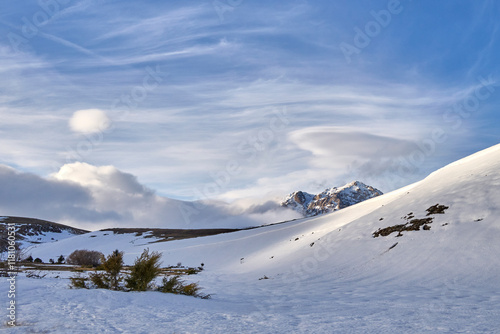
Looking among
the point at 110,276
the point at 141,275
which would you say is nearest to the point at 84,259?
the point at 110,276

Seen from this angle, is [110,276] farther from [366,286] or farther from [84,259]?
[84,259]

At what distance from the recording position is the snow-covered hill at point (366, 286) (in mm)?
7059

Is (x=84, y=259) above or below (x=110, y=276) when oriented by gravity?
above

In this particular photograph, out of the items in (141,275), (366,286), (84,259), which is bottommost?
(366,286)

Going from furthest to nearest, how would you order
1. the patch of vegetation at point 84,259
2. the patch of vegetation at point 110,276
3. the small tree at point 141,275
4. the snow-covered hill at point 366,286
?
the patch of vegetation at point 84,259, the small tree at point 141,275, the patch of vegetation at point 110,276, the snow-covered hill at point 366,286

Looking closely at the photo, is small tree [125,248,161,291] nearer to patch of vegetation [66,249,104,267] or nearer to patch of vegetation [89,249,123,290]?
patch of vegetation [89,249,123,290]

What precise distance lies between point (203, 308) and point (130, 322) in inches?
101

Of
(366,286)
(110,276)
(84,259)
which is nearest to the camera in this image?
(110,276)

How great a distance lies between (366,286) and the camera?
1448 centimetres

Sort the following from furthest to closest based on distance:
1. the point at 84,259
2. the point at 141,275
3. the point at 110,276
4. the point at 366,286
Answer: the point at 84,259, the point at 366,286, the point at 110,276, the point at 141,275

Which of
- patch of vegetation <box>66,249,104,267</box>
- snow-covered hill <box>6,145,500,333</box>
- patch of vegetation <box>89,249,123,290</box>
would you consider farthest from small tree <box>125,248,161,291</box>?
patch of vegetation <box>66,249,104,267</box>

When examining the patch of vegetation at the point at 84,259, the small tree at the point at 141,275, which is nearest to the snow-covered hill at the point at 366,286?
the small tree at the point at 141,275

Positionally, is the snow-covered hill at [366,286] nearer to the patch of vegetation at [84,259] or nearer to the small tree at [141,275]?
the small tree at [141,275]

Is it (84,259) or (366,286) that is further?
(84,259)
